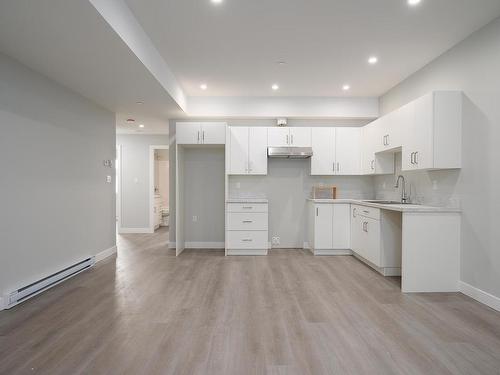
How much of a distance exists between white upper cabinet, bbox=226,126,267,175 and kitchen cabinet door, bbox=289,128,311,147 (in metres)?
0.48

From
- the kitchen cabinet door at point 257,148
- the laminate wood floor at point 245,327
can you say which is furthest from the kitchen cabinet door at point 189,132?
the laminate wood floor at point 245,327

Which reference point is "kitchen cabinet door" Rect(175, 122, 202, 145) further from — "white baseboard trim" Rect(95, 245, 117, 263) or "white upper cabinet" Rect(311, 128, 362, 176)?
"white baseboard trim" Rect(95, 245, 117, 263)

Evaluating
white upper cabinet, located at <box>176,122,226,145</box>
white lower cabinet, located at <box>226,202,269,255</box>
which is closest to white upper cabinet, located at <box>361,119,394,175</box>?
white lower cabinet, located at <box>226,202,269,255</box>

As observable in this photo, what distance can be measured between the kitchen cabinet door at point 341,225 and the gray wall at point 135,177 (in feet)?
14.8

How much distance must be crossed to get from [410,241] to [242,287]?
6.36 feet

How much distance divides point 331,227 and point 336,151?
4.40ft

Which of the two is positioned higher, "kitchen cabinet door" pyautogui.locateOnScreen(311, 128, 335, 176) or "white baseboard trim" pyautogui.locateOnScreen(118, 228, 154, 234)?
"kitchen cabinet door" pyautogui.locateOnScreen(311, 128, 335, 176)

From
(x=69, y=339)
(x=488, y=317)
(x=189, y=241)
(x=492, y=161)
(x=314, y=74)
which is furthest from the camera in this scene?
(x=189, y=241)

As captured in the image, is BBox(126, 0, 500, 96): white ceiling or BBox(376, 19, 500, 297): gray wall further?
BBox(376, 19, 500, 297): gray wall

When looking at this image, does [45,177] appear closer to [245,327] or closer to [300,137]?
[245,327]

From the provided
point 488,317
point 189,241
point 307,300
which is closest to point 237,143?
point 189,241

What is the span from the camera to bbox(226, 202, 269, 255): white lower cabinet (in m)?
4.45

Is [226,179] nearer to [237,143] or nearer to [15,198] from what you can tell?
[237,143]

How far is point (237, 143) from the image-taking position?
4.66m
